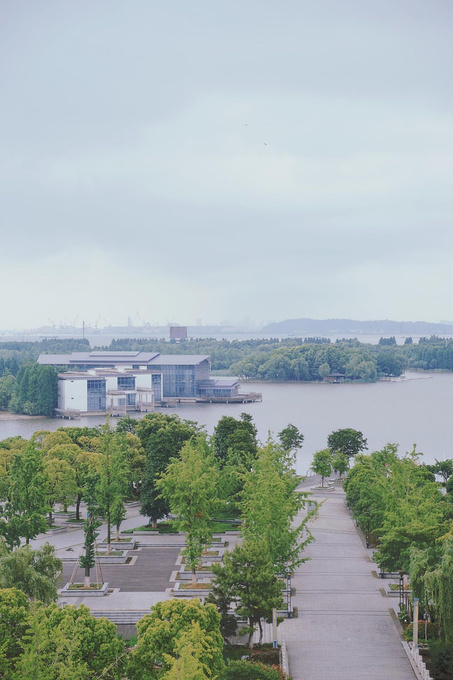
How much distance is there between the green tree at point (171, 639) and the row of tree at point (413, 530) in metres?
3.35

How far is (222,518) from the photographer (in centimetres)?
2038

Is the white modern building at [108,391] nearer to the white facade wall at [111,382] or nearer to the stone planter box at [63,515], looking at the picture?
the white facade wall at [111,382]

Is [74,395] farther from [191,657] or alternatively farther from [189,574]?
[191,657]

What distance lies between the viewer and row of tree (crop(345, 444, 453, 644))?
10.8 m

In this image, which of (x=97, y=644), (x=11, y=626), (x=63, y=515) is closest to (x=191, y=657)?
(x=97, y=644)

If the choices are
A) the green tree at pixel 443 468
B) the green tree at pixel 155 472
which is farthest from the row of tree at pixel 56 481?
the green tree at pixel 443 468

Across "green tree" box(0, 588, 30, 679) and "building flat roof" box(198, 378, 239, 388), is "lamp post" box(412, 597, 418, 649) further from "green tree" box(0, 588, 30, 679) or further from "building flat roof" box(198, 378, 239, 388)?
→ "building flat roof" box(198, 378, 239, 388)

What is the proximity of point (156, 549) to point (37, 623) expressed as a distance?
8.58 meters

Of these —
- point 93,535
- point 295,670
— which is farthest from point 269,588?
point 93,535

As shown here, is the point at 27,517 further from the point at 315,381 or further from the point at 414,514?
the point at 315,381

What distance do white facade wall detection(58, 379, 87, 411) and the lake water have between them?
1563 millimetres

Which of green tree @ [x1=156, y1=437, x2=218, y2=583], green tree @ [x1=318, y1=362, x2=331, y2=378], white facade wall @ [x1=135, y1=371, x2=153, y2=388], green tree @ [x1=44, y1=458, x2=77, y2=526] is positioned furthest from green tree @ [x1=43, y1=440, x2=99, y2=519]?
green tree @ [x1=318, y1=362, x2=331, y2=378]

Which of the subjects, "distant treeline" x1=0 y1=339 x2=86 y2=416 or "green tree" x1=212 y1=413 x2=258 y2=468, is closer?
"green tree" x1=212 y1=413 x2=258 y2=468

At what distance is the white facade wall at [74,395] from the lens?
4816 cm
